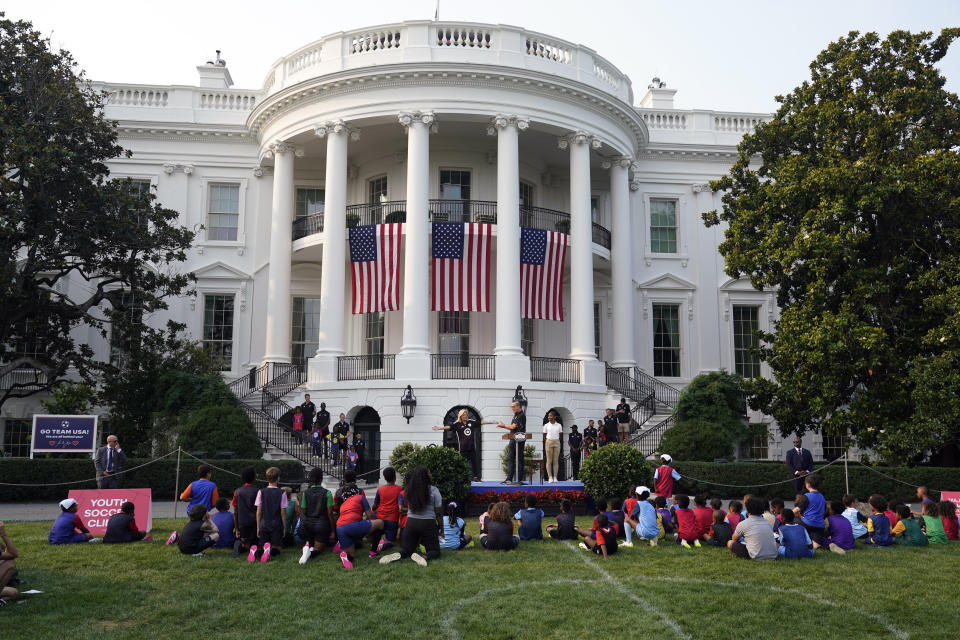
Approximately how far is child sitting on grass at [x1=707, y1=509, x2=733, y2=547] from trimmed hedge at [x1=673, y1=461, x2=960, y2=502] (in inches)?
276

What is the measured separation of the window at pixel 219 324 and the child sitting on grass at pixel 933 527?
2219 cm

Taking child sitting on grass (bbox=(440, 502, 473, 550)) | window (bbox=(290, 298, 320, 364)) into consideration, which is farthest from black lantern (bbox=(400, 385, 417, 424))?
child sitting on grass (bbox=(440, 502, 473, 550))

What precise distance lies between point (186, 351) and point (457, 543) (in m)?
15.5

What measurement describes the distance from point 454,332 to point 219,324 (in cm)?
874

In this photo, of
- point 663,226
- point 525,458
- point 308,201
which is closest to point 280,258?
point 308,201

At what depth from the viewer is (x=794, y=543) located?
10930mm

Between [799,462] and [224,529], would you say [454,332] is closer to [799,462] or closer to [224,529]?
[799,462]

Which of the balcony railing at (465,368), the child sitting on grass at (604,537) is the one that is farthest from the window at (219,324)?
the child sitting on grass at (604,537)

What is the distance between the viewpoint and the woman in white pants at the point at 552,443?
746 inches

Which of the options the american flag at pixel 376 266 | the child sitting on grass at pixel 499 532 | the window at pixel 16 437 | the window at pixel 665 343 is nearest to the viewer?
the child sitting on grass at pixel 499 532

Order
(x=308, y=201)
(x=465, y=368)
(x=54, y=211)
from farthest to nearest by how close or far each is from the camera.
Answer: (x=308, y=201)
(x=465, y=368)
(x=54, y=211)

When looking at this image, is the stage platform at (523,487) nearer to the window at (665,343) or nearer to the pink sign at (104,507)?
the pink sign at (104,507)

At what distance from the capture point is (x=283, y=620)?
7.60 meters

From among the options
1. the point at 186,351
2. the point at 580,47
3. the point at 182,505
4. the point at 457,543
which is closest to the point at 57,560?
the point at 457,543
